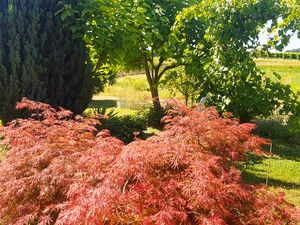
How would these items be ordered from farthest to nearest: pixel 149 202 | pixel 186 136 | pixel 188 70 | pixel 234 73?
pixel 188 70
pixel 234 73
pixel 186 136
pixel 149 202

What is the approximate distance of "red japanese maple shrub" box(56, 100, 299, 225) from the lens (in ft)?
7.61

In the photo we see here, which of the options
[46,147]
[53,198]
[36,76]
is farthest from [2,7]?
[53,198]

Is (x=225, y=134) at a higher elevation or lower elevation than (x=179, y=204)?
higher

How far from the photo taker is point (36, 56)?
6555mm

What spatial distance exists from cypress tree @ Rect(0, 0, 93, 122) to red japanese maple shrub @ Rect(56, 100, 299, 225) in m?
4.06

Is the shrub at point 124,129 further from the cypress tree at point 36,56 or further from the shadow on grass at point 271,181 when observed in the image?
the shadow on grass at point 271,181

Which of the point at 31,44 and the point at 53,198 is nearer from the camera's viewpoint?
the point at 53,198

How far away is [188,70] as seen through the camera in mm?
10375

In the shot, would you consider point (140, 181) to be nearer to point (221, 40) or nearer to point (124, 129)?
point (124, 129)

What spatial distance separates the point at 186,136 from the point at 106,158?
73 cm

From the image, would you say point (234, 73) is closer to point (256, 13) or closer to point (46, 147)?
point (256, 13)

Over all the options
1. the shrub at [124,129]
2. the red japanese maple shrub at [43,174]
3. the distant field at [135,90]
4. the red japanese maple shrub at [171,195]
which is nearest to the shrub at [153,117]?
the shrub at [124,129]

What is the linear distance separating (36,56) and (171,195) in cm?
481

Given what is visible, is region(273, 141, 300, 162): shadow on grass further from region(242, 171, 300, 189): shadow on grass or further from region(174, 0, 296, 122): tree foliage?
region(242, 171, 300, 189): shadow on grass
